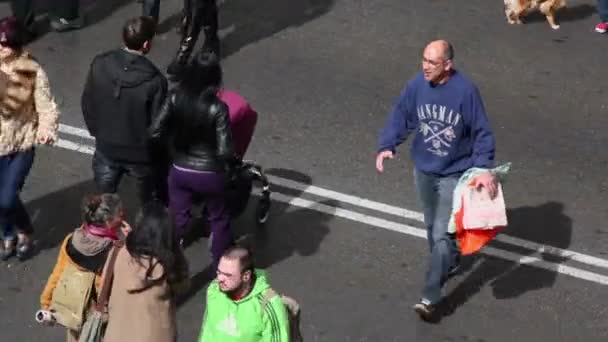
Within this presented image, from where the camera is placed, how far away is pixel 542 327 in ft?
26.7

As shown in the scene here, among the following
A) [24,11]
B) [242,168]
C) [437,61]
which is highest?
[437,61]

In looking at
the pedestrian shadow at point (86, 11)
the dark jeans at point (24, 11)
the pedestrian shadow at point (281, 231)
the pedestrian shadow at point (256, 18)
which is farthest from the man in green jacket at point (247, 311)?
the dark jeans at point (24, 11)

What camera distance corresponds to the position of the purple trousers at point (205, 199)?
7.81 m

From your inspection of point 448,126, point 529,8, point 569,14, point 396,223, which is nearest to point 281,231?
point 396,223

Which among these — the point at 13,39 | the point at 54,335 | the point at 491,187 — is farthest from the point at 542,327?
the point at 13,39

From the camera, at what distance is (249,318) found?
6016 mm

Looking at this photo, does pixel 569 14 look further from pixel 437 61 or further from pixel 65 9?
pixel 437 61

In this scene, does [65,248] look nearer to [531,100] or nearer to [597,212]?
[597,212]

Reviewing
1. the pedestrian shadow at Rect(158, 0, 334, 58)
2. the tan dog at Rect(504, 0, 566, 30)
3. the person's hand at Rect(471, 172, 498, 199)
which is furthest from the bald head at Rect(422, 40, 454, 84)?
the tan dog at Rect(504, 0, 566, 30)

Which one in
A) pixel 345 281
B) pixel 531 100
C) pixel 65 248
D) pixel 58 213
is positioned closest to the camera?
pixel 65 248

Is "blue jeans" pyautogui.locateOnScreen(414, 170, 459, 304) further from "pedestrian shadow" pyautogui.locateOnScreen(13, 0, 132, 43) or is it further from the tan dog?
"pedestrian shadow" pyautogui.locateOnScreen(13, 0, 132, 43)

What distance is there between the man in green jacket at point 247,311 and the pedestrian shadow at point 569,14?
24.1 feet

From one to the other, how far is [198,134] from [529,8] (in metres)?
5.80

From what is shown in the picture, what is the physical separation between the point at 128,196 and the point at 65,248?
107 inches
